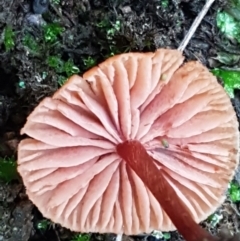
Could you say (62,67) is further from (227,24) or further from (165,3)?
(227,24)

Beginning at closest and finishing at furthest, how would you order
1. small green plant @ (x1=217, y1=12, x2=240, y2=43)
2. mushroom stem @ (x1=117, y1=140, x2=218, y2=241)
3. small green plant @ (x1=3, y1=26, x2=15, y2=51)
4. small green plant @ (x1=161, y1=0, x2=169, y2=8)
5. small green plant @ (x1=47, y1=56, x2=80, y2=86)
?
mushroom stem @ (x1=117, y1=140, x2=218, y2=241)
small green plant @ (x1=3, y1=26, x2=15, y2=51)
small green plant @ (x1=47, y1=56, x2=80, y2=86)
small green plant @ (x1=161, y1=0, x2=169, y2=8)
small green plant @ (x1=217, y1=12, x2=240, y2=43)

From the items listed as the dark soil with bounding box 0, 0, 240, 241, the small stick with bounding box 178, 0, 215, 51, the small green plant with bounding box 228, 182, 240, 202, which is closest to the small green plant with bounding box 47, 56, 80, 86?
the dark soil with bounding box 0, 0, 240, 241

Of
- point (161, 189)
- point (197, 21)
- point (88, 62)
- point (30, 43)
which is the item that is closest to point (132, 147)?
point (161, 189)

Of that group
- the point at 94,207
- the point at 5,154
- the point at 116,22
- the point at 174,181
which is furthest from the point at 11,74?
the point at 174,181

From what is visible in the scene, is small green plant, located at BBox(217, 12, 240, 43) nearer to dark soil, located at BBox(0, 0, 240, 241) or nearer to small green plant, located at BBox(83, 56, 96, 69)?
dark soil, located at BBox(0, 0, 240, 241)

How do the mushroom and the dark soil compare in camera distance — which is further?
the dark soil

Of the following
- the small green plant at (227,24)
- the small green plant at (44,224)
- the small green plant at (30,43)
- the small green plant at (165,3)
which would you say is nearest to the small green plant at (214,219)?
the small green plant at (44,224)

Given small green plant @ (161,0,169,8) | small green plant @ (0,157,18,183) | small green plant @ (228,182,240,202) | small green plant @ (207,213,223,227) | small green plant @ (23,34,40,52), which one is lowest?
small green plant @ (207,213,223,227)
